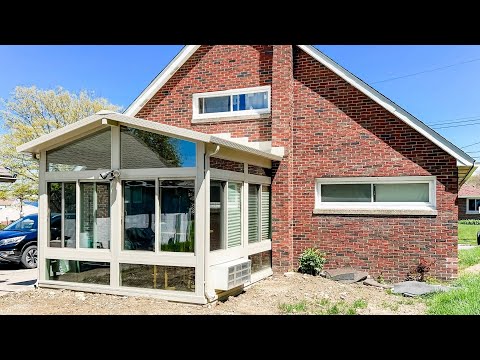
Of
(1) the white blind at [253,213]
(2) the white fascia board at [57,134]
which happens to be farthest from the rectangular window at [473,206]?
(2) the white fascia board at [57,134]

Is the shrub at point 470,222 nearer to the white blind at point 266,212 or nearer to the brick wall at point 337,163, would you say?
the brick wall at point 337,163

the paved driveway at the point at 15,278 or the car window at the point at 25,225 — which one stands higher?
the car window at the point at 25,225

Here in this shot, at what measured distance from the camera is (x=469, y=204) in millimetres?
34188

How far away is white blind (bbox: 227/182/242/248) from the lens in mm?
7764

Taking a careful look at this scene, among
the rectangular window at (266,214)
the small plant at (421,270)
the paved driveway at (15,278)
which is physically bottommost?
the paved driveway at (15,278)

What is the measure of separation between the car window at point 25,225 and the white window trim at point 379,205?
798cm

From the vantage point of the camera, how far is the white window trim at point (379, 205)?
8.92 meters

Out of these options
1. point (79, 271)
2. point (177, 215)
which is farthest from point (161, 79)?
point (79, 271)

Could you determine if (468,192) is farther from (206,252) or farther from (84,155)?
(84,155)

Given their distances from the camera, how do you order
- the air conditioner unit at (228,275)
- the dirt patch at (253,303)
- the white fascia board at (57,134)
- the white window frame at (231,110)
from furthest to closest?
1. the white window frame at (231,110)
2. the white fascia board at (57,134)
3. the air conditioner unit at (228,275)
4. the dirt patch at (253,303)

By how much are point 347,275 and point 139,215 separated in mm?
4595

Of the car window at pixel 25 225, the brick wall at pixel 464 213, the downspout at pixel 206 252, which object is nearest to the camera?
the downspout at pixel 206 252

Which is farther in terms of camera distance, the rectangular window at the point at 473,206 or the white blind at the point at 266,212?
the rectangular window at the point at 473,206
